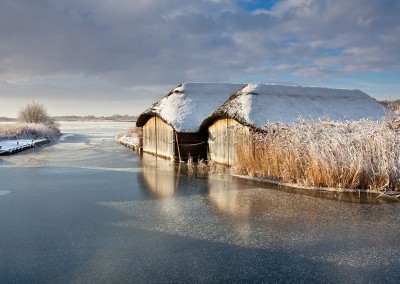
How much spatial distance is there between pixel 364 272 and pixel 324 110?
50.5 ft

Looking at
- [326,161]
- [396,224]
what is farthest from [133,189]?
[396,224]

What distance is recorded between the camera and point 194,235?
6.86m

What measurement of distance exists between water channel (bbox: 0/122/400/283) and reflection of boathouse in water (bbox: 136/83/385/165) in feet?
17.7

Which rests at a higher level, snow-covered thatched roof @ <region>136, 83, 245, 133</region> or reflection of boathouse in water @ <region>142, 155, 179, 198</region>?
snow-covered thatched roof @ <region>136, 83, 245, 133</region>

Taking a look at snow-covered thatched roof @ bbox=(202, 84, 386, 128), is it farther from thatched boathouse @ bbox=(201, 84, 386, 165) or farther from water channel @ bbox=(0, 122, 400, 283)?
water channel @ bbox=(0, 122, 400, 283)

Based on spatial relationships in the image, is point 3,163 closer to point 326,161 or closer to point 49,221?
point 49,221

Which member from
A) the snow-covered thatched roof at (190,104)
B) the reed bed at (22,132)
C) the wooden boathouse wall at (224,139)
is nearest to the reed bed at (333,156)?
the wooden boathouse wall at (224,139)

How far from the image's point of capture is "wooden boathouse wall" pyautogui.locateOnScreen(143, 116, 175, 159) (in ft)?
68.7

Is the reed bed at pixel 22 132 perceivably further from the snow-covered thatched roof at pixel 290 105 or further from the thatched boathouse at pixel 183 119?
the snow-covered thatched roof at pixel 290 105

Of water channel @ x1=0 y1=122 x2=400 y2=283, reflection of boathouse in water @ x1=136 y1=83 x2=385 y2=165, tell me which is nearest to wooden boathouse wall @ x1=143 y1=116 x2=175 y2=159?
reflection of boathouse in water @ x1=136 y1=83 x2=385 y2=165

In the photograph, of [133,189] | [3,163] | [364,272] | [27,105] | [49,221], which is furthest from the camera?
[27,105]

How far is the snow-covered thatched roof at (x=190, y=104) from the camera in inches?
785

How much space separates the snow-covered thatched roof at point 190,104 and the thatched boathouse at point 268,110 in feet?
3.64

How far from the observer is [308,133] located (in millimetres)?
12117
